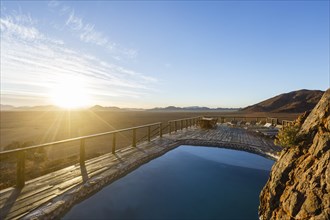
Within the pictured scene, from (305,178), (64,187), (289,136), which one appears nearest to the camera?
(305,178)

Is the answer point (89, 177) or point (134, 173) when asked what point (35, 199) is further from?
point (134, 173)

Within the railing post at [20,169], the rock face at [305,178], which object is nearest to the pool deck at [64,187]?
the railing post at [20,169]

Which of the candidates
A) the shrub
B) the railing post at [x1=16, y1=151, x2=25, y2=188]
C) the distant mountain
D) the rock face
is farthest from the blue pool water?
the distant mountain

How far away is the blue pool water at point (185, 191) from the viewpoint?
656cm

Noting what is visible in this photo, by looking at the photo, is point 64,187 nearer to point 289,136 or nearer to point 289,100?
point 289,136

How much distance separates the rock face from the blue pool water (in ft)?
8.78

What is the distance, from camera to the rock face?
124 inches

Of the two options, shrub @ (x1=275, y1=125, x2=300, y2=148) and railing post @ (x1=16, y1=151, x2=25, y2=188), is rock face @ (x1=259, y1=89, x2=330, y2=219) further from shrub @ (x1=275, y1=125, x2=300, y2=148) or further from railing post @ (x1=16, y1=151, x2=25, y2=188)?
railing post @ (x1=16, y1=151, x2=25, y2=188)

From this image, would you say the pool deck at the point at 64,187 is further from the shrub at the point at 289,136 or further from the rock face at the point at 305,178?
the shrub at the point at 289,136

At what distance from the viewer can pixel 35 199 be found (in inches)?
195

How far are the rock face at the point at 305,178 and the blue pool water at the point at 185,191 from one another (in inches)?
105

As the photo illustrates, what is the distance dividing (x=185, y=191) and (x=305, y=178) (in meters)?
5.24

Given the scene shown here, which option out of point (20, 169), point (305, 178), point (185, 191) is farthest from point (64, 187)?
point (305, 178)

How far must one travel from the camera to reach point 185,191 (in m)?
8.16
